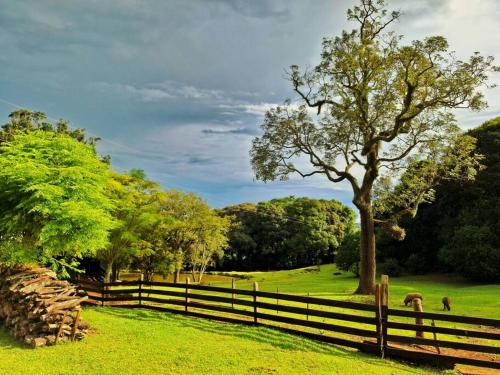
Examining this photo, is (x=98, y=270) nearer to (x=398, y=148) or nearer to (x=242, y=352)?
(x=398, y=148)

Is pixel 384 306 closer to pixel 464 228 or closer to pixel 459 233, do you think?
pixel 459 233

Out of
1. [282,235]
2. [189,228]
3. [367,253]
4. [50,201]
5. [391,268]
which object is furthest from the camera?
[282,235]

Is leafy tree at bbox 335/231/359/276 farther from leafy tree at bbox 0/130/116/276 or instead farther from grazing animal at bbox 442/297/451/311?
leafy tree at bbox 0/130/116/276

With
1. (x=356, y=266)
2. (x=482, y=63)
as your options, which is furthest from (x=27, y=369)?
(x=356, y=266)

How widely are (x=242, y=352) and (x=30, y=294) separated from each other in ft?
26.0

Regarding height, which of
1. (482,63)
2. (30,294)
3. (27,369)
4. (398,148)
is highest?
(482,63)

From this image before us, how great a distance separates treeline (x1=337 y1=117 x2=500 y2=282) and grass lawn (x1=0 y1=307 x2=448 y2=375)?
28.8 m

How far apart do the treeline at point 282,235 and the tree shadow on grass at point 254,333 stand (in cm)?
5444

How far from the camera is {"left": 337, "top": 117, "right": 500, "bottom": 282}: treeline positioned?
119 feet

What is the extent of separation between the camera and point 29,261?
62.7 feet

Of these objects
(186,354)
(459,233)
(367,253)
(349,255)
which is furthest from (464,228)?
(186,354)

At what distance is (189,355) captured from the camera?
11555mm

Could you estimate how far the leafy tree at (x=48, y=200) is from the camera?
1769cm

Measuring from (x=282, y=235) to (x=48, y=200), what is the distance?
60.2 metres
